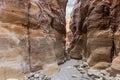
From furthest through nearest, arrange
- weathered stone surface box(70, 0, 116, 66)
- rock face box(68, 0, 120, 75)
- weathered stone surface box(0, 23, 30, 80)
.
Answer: weathered stone surface box(70, 0, 116, 66)
rock face box(68, 0, 120, 75)
weathered stone surface box(0, 23, 30, 80)

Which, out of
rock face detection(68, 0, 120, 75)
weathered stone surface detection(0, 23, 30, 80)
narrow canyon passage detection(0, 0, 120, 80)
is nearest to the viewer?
weathered stone surface detection(0, 23, 30, 80)

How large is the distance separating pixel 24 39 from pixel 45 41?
1.83 metres

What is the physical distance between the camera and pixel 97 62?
11.4 meters

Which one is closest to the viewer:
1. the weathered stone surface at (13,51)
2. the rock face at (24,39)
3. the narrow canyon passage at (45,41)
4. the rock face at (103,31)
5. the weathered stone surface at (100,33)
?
the weathered stone surface at (13,51)

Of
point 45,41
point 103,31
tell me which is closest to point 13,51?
point 45,41

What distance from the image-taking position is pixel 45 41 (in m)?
9.80

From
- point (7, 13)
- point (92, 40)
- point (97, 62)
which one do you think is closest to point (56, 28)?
point (92, 40)

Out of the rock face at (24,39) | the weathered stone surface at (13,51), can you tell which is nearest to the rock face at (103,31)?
the rock face at (24,39)

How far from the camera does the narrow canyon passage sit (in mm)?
7406

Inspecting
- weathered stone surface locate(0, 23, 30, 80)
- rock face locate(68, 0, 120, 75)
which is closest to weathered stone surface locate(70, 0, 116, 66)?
rock face locate(68, 0, 120, 75)

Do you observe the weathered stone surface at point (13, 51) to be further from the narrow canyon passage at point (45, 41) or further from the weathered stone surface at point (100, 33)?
the weathered stone surface at point (100, 33)

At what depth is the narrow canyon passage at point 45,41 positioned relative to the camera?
7406 millimetres

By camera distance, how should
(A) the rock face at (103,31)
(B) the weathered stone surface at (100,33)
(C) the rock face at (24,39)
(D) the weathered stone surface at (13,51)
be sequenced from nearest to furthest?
(D) the weathered stone surface at (13,51) < (C) the rock face at (24,39) < (A) the rock face at (103,31) < (B) the weathered stone surface at (100,33)

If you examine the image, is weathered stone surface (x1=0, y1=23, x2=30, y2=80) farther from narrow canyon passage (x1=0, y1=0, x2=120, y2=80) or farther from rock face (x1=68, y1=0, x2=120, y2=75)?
rock face (x1=68, y1=0, x2=120, y2=75)
